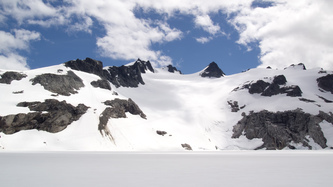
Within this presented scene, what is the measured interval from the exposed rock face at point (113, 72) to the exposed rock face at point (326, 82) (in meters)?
111

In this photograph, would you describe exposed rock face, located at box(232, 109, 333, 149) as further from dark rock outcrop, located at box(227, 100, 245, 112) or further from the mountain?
dark rock outcrop, located at box(227, 100, 245, 112)

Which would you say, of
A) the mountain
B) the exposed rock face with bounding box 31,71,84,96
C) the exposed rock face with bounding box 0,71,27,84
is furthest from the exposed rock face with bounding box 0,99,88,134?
the exposed rock face with bounding box 0,71,27,84

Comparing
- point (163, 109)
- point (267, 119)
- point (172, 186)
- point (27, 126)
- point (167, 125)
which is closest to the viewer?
point (172, 186)

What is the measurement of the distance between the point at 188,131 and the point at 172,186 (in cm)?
8073

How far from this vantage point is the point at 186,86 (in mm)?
168375

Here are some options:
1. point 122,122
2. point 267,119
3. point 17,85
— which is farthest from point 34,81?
point 267,119

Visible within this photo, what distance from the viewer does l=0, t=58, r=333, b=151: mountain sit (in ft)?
194

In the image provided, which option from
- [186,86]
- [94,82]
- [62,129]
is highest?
[186,86]

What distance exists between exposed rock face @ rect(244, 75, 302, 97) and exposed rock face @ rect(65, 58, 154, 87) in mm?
75878

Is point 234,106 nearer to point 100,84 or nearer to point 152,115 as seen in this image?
point 152,115

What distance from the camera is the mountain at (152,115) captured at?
2334 inches

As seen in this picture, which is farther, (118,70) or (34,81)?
(118,70)

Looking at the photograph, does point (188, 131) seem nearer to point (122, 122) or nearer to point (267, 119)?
point (122, 122)

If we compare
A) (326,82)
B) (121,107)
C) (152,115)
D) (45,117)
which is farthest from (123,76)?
(326,82)
